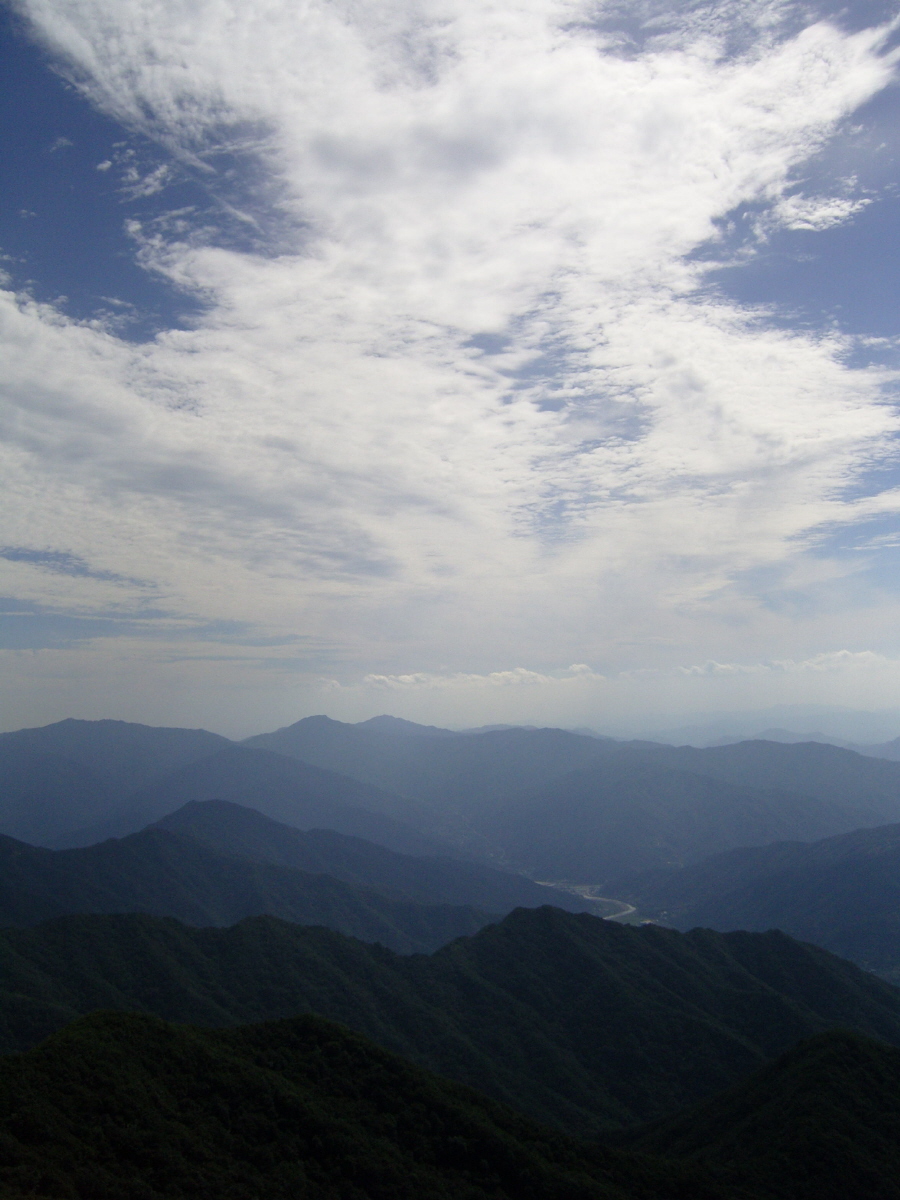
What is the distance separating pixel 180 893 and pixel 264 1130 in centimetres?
15959

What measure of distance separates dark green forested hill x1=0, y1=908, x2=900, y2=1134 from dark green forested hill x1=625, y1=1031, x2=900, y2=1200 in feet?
67.1

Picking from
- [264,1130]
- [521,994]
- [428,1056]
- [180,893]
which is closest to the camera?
[264,1130]

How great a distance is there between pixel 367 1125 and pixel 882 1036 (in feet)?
276

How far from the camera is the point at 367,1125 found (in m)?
42.8

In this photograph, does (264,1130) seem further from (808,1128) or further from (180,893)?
(180,893)

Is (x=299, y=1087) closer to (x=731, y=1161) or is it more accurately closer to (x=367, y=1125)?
(x=367, y=1125)

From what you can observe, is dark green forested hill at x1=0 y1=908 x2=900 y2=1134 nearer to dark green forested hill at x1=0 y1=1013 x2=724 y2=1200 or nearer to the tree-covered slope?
dark green forested hill at x1=0 y1=1013 x2=724 y2=1200

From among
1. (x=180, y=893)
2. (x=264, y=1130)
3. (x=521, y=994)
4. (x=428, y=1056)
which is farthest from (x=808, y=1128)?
(x=180, y=893)

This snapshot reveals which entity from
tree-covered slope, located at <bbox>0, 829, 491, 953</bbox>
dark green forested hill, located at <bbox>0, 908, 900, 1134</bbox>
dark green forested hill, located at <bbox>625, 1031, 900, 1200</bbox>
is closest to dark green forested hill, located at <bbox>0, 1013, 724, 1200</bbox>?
dark green forested hill, located at <bbox>625, 1031, 900, 1200</bbox>

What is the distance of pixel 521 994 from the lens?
332 ft

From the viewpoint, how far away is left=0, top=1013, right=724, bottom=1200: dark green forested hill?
103 ft

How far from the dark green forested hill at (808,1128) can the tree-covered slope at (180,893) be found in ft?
427

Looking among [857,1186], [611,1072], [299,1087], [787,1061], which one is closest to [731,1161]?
[857,1186]

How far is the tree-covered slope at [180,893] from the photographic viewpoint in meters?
161
